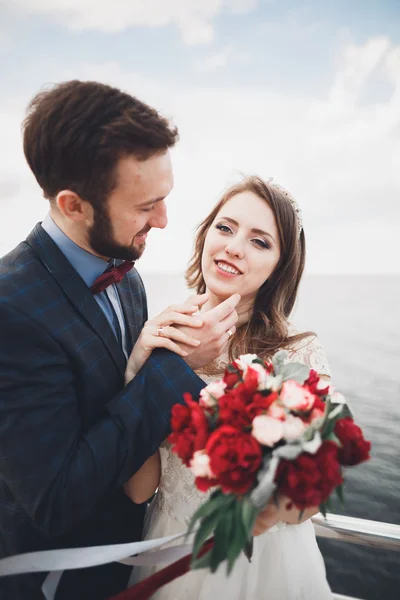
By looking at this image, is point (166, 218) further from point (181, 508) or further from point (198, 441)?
point (181, 508)

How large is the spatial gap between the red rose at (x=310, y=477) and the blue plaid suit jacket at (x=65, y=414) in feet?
1.64

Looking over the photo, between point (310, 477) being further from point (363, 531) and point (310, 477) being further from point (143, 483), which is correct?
point (363, 531)

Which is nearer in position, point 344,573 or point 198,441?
point 198,441

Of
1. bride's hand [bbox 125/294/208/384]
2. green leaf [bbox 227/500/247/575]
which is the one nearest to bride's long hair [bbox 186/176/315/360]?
bride's hand [bbox 125/294/208/384]

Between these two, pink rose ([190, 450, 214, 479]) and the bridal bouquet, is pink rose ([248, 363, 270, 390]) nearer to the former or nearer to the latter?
the bridal bouquet

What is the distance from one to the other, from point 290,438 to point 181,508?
0.95m

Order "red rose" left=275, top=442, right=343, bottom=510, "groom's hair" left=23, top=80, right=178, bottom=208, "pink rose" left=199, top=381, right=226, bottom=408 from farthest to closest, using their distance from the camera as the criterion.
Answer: "groom's hair" left=23, top=80, right=178, bottom=208, "pink rose" left=199, top=381, right=226, bottom=408, "red rose" left=275, top=442, right=343, bottom=510

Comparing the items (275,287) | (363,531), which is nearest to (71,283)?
(275,287)

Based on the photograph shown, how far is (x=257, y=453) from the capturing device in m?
0.76

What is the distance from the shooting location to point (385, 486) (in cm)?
1270

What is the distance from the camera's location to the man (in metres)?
1.07

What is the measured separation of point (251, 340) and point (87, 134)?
1.23 meters

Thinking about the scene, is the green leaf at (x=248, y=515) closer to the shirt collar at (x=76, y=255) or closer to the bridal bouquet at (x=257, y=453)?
the bridal bouquet at (x=257, y=453)

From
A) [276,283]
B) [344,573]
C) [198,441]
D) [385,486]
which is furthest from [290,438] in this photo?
[385,486]
